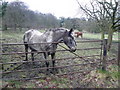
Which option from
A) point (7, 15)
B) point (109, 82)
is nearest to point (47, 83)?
point (109, 82)

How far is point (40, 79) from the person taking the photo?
3.54 meters

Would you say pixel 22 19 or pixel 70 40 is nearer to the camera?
pixel 70 40

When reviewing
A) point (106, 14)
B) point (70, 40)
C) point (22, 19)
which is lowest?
point (70, 40)

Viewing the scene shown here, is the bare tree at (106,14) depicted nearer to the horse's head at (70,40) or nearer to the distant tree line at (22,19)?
the horse's head at (70,40)

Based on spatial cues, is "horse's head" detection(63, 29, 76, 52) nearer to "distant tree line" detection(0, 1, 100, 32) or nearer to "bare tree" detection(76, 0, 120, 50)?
"bare tree" detection(76, 0, 120, 50)

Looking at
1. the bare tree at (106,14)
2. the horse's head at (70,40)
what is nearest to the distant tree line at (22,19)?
the bare tree at (106,14)

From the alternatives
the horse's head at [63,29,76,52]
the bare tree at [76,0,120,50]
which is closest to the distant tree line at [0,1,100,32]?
the bare tree at [76,0,120,50]

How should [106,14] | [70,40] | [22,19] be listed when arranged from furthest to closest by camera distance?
[22,19], [106,14], [70,40]

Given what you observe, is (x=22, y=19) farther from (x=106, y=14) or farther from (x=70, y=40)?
(x=70, y=40)

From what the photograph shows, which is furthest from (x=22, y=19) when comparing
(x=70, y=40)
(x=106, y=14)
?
(x=70, y=40)

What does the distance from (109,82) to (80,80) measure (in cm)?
88

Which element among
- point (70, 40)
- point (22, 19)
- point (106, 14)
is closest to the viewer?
point (70, 40)

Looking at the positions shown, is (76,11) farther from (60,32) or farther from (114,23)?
(60,32)

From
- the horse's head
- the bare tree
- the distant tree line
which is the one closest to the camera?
the horse's head
